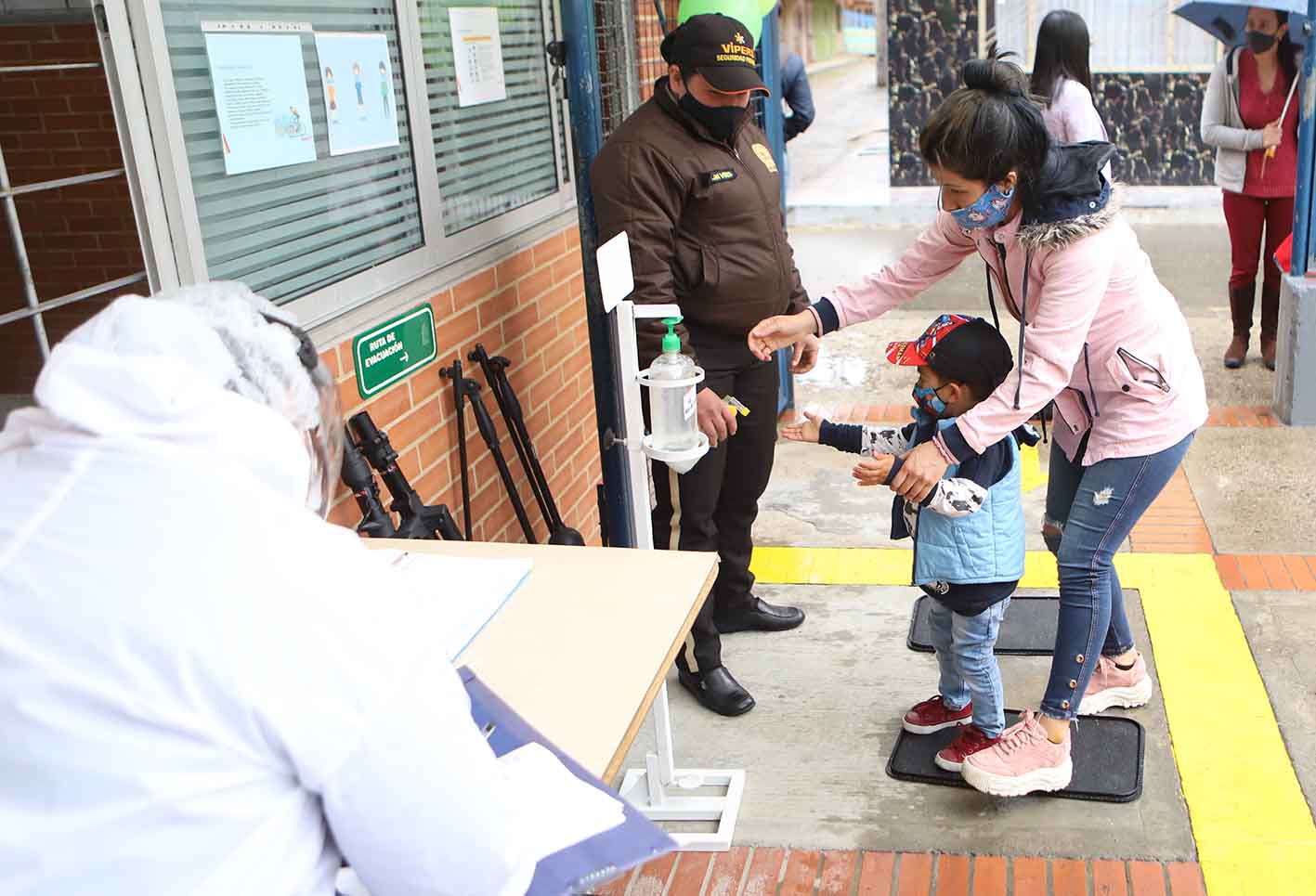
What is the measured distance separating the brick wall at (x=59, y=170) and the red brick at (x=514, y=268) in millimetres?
2797

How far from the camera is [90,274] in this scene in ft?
21.2

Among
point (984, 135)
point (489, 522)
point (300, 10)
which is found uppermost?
point (300, 10)

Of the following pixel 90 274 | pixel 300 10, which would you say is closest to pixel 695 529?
pixel 300 10

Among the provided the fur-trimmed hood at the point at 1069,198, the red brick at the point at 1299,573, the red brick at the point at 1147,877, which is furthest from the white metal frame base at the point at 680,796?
the red brick at the point at 1299,573

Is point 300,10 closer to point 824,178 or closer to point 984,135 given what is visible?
point 984,135

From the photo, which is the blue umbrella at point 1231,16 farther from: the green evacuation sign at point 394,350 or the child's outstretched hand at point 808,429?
the green evacuation sign at point 394,350

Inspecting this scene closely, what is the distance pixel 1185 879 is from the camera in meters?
2.73

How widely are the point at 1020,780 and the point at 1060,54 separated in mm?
3241

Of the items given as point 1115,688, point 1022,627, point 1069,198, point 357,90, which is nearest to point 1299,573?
point 1022,627

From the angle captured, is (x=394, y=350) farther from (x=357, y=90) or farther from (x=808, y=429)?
(x=808, y=429)

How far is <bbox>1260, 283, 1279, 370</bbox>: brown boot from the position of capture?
6418 millimetres

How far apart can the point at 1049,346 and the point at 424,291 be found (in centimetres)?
166

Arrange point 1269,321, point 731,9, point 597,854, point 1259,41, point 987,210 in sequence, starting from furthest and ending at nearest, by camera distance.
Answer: point 1269,321, point 1259,41, point 731,9, point 987,210, point 597,854

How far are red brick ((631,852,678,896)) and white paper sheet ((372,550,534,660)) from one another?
1030mm
